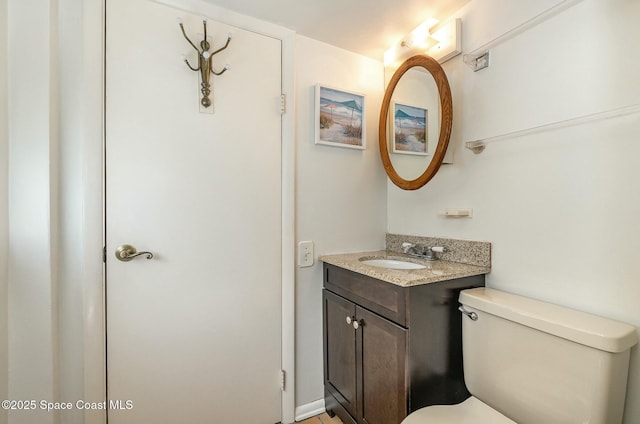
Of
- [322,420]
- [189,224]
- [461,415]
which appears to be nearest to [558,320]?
[461,415]

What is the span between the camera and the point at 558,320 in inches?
35.8

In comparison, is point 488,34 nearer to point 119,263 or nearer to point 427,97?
point 427,97

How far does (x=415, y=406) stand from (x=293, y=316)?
2.36ft

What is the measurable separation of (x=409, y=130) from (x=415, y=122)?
5 cm

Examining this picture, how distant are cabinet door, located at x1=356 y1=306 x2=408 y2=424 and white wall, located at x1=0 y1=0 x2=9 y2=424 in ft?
4.56

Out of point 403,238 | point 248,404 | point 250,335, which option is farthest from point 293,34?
point 248,404

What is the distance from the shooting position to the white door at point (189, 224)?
4.06ft

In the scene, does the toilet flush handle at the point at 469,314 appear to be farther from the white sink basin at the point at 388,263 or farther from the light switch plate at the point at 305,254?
the light switch plate at the point at 305,254

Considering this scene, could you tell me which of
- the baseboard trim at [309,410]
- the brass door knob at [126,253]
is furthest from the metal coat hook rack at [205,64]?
the baseboard trim at [309,410]

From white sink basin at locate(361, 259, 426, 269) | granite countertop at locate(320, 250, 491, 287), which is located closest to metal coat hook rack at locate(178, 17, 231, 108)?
granite countertop at locate(320, 250, 491, 287)

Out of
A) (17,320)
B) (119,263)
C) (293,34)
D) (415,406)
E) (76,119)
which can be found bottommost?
(415,406)

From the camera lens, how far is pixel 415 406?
1114mm

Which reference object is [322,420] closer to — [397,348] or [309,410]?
[309,410]

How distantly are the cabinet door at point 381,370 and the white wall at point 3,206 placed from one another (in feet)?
4.56
